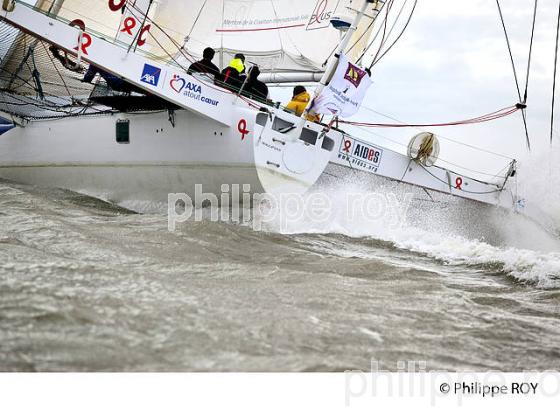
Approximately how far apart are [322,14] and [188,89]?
10.6 ft

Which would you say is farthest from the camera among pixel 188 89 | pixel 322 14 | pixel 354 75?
pixel 322 14

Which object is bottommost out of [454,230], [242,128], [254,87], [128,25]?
[454,230]

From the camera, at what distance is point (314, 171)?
22.6 feet

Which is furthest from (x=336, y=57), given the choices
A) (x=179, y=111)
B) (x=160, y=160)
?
(x=160, y=160)

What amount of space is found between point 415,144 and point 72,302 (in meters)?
5.98

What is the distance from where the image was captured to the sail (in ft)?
30.1

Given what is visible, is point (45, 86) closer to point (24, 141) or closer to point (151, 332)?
point (24, 141)

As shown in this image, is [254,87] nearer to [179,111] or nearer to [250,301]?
[179,111]

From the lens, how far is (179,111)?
23.6 feet

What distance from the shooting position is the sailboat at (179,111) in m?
6.56

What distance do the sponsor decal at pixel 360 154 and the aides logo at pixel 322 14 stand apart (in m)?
2.33

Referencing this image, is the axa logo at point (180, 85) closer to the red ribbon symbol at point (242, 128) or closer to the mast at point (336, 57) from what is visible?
the red ribbon symbol at point (242, 128)

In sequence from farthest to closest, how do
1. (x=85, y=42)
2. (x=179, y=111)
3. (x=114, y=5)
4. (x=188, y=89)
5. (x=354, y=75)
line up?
(x=179, y=111) → (x=114, y=5) → (x=354, y=75) → (x=188, y=89) → (x=85, y=42)

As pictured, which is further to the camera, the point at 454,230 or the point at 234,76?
the point at 454,230
